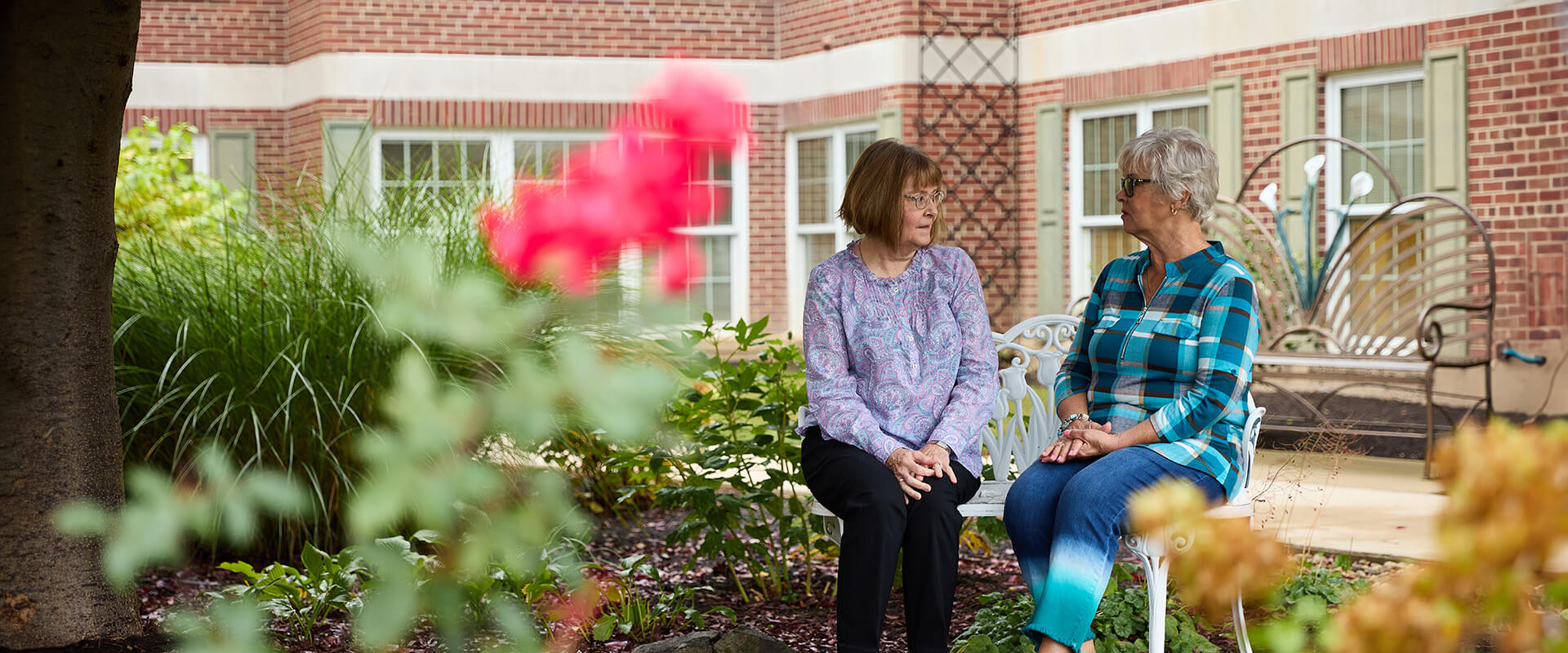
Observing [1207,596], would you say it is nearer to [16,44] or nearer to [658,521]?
[16,44]

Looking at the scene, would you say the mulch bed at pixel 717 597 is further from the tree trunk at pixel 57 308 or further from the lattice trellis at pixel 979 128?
the lattice trellis at pixel 979 128

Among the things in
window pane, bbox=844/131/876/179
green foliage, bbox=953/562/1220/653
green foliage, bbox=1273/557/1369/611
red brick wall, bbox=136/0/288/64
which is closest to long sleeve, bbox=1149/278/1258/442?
green foliage, bbox=953/562/1220/653

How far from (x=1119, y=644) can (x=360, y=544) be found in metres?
2.28

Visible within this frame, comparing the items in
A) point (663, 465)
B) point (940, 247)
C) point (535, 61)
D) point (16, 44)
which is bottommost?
point (663, 465)

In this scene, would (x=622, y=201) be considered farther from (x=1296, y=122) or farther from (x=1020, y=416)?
(x=1296, y=122)

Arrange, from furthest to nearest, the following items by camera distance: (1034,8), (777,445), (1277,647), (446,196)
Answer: (1034,8) → (446,196) → (777,445) → (1277,647)

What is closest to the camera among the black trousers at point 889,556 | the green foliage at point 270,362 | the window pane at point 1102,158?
the black trousers at point 889,556

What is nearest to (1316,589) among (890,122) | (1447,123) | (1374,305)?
(1374,305)

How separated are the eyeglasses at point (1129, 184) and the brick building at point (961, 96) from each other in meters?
5.21

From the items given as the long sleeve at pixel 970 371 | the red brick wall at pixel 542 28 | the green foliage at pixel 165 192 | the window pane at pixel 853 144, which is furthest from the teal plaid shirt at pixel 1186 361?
the red brick wall at pixel 542 28

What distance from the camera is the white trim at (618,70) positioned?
965cm

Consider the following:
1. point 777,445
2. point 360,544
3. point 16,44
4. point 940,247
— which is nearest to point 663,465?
point 777,445

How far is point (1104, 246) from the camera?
1030cm

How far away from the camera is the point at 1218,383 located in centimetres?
265
